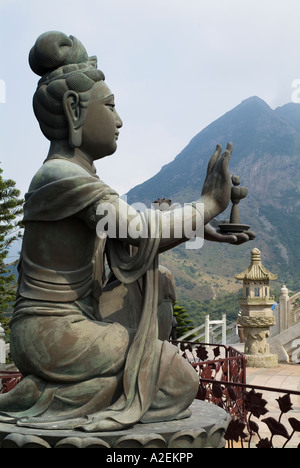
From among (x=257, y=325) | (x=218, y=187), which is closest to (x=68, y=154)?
(x=218, y=187)

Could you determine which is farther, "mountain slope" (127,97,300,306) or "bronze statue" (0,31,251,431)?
"mountain slope" (127,97,300,306)

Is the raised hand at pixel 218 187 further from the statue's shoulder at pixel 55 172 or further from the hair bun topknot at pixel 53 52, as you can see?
the hair bun topknot at pixel 53 52

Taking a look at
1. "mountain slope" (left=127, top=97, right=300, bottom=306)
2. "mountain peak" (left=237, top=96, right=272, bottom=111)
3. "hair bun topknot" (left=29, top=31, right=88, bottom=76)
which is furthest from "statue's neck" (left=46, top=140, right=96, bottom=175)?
"mountain peak" (left=237, top=96, right=272, bottom=111)

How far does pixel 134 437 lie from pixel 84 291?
→ 31.9 inches

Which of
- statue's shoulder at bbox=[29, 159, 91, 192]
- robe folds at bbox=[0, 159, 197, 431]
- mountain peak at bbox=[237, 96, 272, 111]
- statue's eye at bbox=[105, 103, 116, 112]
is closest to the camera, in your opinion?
robe folds at bbox=[0, 159, 197, 431]

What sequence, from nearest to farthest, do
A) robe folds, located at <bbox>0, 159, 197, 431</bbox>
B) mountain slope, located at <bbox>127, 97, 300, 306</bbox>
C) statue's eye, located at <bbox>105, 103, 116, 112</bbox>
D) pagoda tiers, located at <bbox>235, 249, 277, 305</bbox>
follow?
robe folds, located at <bbox>0, 159, 197, 431</bbox>, statue's eye, located at <bbox>105, 103, 116, 112</bbox>, pagoda tiers, located at <bbox>235, 249, 277, 305</bbox>, mountain slope, located at <bbox>127, 97, 300, 306</bbox>

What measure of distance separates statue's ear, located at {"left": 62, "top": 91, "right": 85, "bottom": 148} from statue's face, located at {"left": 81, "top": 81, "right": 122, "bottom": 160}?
0.12ft

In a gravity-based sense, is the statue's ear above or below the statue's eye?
below

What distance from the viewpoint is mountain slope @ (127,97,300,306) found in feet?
218

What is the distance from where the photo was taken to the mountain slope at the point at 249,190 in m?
66.4

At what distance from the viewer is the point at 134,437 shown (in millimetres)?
2545

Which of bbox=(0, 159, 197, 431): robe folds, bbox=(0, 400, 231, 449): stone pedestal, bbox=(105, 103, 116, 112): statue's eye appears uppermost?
bbox=(105, 103, 116, 112): statue's eye

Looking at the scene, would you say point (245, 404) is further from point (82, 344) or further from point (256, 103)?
point (256, 103)

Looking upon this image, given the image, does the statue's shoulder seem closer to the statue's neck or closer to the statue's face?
the statue's neck
